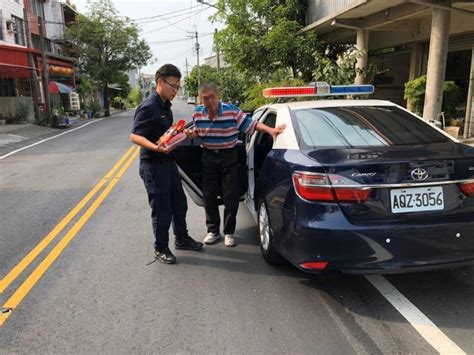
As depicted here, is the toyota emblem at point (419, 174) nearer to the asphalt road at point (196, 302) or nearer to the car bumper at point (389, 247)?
the car bumper at point (389, 247)

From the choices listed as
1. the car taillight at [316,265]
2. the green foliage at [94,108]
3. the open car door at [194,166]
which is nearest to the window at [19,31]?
the green foliage at [94,108]

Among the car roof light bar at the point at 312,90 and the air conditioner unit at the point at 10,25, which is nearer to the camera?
the car roof light bar at the point at 312,90

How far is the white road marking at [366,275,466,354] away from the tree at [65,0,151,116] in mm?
39078

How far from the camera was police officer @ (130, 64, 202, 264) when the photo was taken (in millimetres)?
4223

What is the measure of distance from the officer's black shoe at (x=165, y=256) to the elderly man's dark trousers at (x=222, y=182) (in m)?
0.71

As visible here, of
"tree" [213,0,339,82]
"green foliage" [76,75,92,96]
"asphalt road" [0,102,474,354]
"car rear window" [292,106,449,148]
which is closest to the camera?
"asphalt road" [0,102,474,354]

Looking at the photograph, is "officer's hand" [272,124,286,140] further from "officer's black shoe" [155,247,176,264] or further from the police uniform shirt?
"officer's black shoe" [155,247,176,264]

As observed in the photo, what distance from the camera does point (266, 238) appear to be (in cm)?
424

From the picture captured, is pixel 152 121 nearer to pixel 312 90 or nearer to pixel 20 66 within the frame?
pixel 312 90

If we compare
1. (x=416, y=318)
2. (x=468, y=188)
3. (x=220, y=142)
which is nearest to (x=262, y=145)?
(x=220, y=142)

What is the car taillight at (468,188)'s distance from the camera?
10.7 feet

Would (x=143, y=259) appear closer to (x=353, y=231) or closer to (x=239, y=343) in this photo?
(x=239, y=343)

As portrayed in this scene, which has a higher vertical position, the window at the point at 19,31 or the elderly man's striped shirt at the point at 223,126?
the window at the point at 19,31

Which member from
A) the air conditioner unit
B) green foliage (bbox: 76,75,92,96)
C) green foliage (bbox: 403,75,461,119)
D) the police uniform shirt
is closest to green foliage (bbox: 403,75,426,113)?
green foliage (bbox: 403,75,461,119)
